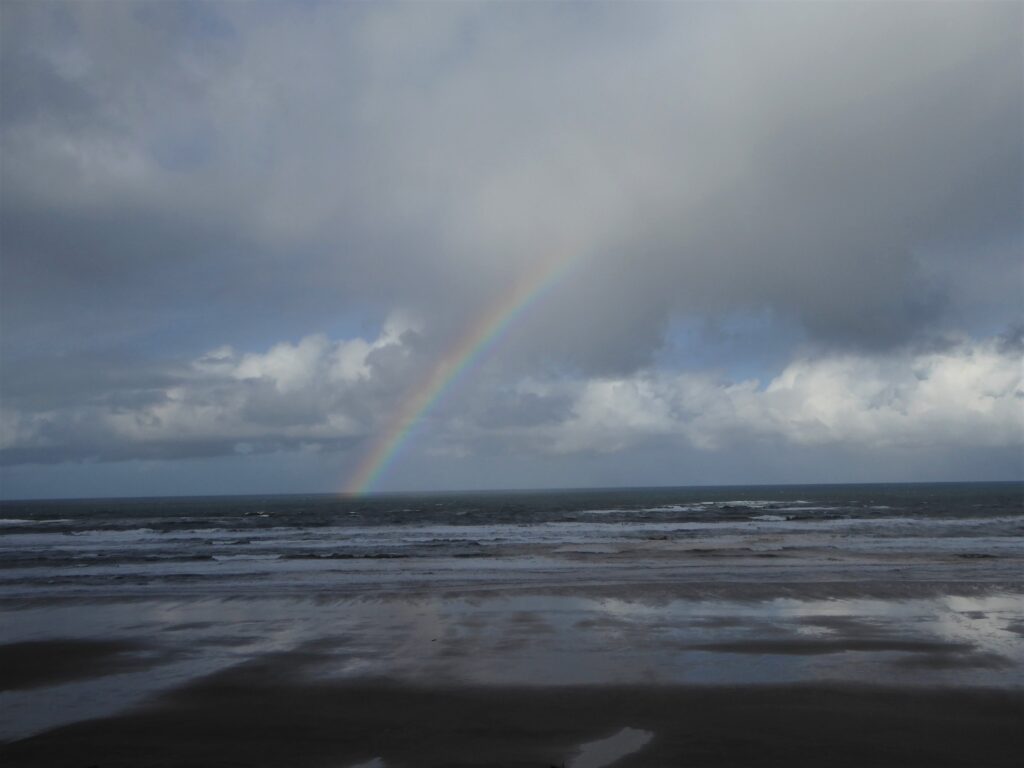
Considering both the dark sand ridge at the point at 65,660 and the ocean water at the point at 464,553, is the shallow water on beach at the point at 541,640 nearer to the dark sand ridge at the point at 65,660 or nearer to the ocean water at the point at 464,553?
the dark sand ridge at the point at 65,660

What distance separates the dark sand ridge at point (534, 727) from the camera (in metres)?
8.07

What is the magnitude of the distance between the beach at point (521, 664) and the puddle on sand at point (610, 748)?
5 cm

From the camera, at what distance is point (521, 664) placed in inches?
480

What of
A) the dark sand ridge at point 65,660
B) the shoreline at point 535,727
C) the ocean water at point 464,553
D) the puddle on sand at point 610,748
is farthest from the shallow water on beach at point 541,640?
the ocean water at point 464,553

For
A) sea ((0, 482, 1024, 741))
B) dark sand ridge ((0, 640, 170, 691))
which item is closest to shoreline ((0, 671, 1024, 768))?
sea ((0, 482, 1024, 741))

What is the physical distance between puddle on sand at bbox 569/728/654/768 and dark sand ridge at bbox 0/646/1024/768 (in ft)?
0.41

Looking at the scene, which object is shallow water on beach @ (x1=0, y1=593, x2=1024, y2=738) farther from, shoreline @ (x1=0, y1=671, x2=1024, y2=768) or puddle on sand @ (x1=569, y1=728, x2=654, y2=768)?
puddle on sand @ (x1=569, y1=728, x2=654, y2=768)

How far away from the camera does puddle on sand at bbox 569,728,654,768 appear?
7.83m

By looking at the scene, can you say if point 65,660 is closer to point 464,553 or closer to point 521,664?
point 521,664

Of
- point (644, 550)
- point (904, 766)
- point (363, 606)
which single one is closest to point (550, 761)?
point (904, 766)

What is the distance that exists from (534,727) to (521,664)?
10.5 feet

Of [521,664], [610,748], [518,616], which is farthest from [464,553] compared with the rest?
[610,748]

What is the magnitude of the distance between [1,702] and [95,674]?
1673 mm

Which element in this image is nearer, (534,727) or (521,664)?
(534,727)
